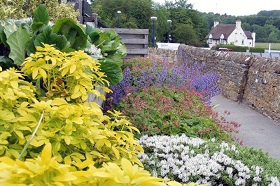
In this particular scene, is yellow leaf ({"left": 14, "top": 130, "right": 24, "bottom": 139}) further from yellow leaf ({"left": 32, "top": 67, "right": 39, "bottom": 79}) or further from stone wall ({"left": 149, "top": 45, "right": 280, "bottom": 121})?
stone wall ({"left": 149, "top": 45, "right": 280, "bottom": 121})

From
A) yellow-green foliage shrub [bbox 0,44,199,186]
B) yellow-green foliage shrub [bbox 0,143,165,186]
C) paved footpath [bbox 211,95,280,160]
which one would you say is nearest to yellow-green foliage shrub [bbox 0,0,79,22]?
paved footpath [bbox 211,95,280,160]

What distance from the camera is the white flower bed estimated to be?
10.1 ft

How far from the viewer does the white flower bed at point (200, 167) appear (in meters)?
3.08

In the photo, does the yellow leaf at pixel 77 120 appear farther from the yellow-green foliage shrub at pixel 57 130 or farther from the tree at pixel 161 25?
the tree at pixel 161 25

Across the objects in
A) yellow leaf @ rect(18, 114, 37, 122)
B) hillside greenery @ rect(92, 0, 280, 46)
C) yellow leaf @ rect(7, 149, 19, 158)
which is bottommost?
yellow leaf @ rect(7, 149, 19, 158)

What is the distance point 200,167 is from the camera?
3109 millimetres

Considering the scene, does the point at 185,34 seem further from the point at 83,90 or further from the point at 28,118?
the point at 28,118

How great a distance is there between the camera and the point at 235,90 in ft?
37.6

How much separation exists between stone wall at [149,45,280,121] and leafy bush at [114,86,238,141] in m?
4.00

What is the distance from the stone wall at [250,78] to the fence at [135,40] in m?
2.67

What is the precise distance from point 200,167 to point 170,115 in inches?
68.7

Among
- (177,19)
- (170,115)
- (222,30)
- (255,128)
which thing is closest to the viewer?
(170,115)

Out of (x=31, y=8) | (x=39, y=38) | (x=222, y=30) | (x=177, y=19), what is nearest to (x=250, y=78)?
(x=31, y=8)

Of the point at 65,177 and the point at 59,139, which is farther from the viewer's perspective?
the point at 59,139
